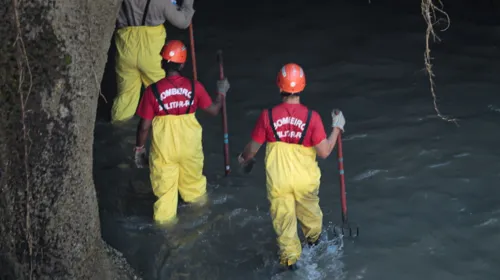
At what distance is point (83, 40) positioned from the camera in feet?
18.9

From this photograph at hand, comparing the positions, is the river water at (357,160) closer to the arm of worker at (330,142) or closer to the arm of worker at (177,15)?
the arm of worker at (330,142)

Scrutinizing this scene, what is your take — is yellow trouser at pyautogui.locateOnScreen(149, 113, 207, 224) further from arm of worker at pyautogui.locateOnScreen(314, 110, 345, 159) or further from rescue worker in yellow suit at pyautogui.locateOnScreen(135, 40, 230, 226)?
arm of worker at pyautogui.locateOnScreen(314, 110, 345, 159)

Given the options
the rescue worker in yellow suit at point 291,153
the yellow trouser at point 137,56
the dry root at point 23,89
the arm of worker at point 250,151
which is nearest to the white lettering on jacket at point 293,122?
the rescue worker in yellow suit at point 291,153

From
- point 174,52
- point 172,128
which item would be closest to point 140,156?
point 172,128

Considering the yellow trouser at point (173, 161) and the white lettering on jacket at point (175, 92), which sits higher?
the white lettering on jacket at point (175, 92)

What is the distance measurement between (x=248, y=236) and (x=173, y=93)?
153 centimetres

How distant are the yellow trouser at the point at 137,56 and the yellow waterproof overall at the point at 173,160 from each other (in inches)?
65.6

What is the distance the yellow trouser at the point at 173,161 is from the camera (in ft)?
24.8

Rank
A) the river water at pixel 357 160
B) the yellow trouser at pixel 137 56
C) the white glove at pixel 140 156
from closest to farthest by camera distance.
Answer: the river water at pixel 357 160 → the white glove at pixel 140 156 → the yellow trouser at pixel 137 56

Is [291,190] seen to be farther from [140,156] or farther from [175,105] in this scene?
[140,156]

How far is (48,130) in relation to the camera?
18.7 feet

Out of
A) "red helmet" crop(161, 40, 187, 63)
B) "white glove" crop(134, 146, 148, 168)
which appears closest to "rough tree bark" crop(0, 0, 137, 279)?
"red helmet" crop(161, 40, 187, 63)

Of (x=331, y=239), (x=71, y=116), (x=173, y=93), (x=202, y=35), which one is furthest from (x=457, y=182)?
(x=202, y=35)

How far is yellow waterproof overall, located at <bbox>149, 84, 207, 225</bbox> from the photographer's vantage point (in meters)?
7.56
